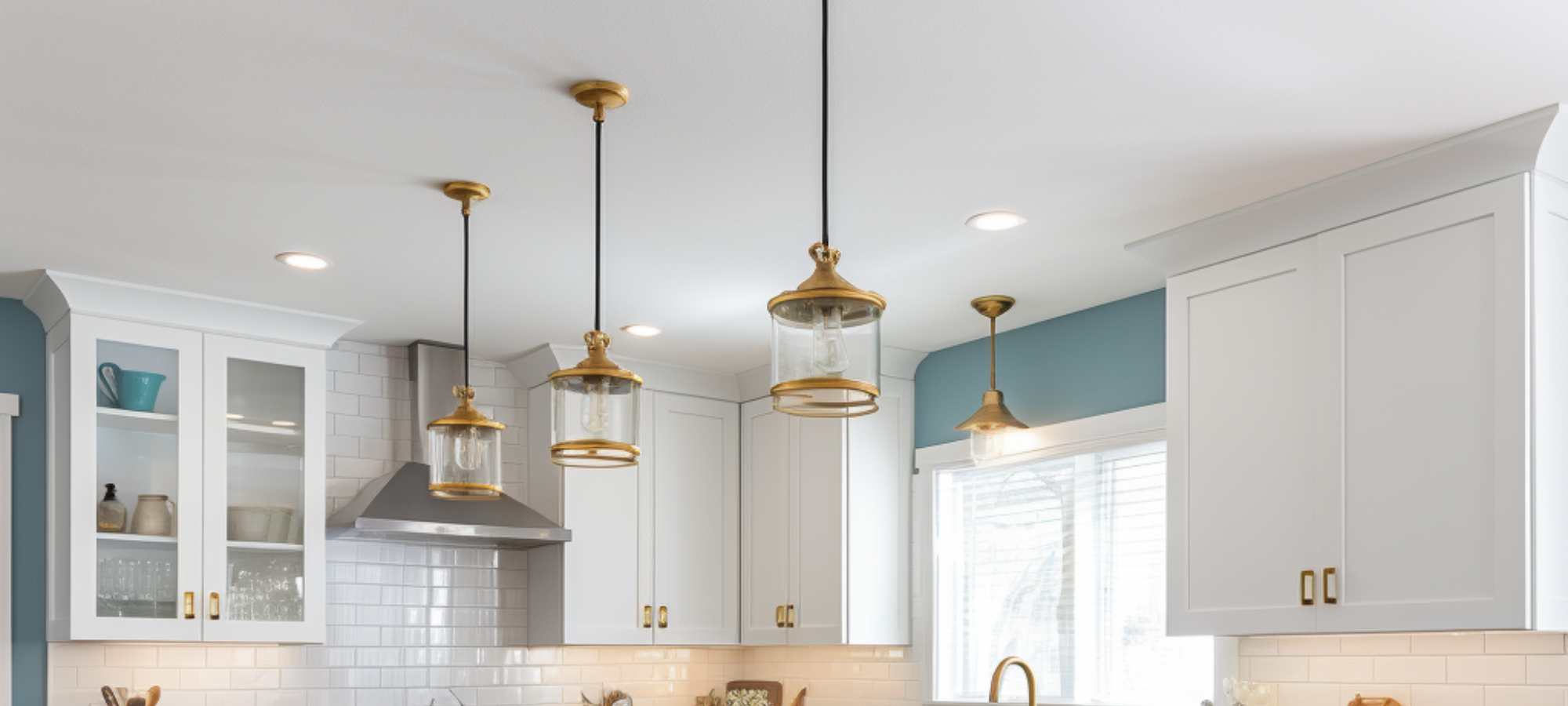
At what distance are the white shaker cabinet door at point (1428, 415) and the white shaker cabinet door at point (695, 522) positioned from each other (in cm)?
272

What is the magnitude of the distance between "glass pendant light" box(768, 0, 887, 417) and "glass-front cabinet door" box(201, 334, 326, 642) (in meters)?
2.80

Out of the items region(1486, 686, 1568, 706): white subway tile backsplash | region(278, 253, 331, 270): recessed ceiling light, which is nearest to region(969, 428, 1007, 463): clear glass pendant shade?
region(1486, 686, 1568, 706): white subway tile backsplash

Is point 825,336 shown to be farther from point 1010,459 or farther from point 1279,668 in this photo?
point 1010,459

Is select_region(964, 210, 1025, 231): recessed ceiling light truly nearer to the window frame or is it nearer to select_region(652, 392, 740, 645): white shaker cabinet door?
the window frame

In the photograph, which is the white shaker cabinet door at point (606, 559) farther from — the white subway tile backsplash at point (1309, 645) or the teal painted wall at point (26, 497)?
the white subway tile backsplash at point (1309, 645)

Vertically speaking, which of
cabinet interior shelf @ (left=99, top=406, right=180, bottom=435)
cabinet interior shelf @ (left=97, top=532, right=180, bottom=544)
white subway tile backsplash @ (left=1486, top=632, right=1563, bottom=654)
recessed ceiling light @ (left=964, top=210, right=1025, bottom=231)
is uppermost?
recessed ceiling light @ (left=964, top=210, right=1025, bottom=231)

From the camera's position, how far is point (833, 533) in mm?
5047

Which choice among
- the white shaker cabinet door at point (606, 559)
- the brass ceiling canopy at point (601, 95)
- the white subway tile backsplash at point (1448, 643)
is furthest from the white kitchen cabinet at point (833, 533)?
the brass ceiling canopy at point (601, 95)

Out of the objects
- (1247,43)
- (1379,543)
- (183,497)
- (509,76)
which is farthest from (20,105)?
(1379,543)

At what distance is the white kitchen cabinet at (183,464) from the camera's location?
4.04m

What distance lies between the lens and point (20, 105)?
2.72m

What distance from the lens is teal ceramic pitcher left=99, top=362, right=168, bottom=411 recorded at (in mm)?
4141

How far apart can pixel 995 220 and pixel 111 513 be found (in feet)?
8.82

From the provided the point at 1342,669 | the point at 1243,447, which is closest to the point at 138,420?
the point at 1243,447
